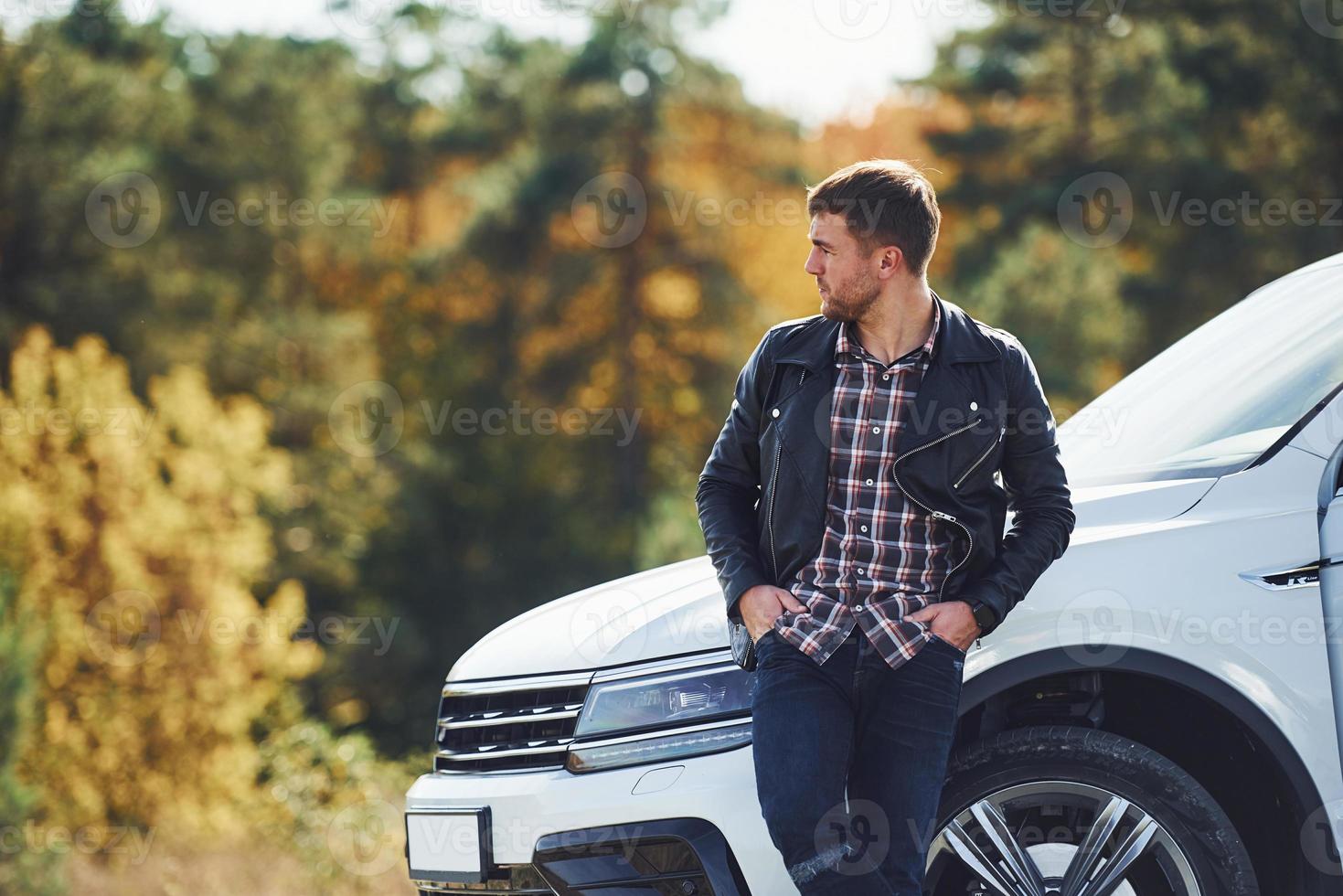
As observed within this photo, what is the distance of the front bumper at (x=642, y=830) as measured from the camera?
305cm

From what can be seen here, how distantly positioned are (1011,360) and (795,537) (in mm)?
635

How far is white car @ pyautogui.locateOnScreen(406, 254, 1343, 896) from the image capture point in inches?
120

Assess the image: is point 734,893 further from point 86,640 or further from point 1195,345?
point 86,640

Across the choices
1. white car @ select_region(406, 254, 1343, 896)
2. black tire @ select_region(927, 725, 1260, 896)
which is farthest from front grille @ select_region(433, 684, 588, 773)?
black tire @ select_region(927, 725, 1260, 896)

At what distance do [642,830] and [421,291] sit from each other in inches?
1252

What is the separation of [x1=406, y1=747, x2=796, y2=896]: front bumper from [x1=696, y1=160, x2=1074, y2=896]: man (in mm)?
213

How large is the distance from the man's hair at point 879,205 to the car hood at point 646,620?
76cm

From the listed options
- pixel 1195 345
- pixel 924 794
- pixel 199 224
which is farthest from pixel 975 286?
pixel 924 794

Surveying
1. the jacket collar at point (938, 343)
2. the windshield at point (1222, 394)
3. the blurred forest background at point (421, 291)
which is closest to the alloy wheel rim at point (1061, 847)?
the windshield at point (1222, 394)

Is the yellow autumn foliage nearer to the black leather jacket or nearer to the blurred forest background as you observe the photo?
the blurred forest background

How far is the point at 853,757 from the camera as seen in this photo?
2951 mm

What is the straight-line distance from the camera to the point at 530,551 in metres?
32.2

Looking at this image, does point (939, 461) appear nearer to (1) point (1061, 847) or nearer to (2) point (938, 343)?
(2) point (938, 343)

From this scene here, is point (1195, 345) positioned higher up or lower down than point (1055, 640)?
higher up
